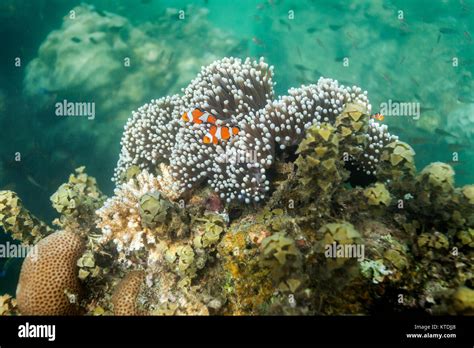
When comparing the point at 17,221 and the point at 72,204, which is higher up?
the point at 72,204

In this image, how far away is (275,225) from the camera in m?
3.88

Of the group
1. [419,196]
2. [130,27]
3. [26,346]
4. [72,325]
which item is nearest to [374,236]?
[419,196]

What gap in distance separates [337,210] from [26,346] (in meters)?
3.74

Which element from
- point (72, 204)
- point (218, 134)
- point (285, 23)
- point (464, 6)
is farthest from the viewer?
point (285, 23)

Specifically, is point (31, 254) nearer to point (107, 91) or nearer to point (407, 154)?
point (407, 154)

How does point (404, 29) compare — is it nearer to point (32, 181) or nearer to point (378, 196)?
point (378, 196)

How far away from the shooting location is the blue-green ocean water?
35.8ft

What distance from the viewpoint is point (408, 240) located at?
3775 mm

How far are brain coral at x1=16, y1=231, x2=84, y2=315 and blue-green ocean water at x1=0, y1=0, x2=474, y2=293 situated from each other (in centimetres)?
495

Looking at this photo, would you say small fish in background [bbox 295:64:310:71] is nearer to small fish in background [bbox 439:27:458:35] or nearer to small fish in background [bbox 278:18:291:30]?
small fish in background [bbox 278:18:291:30]

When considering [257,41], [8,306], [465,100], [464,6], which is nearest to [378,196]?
[8,306]

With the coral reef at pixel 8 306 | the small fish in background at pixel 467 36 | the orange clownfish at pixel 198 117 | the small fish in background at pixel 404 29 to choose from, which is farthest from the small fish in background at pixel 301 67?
the coral reef at pixel 8 306

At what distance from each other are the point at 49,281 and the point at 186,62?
9.25 metres

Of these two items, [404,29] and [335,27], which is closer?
[335,27]
